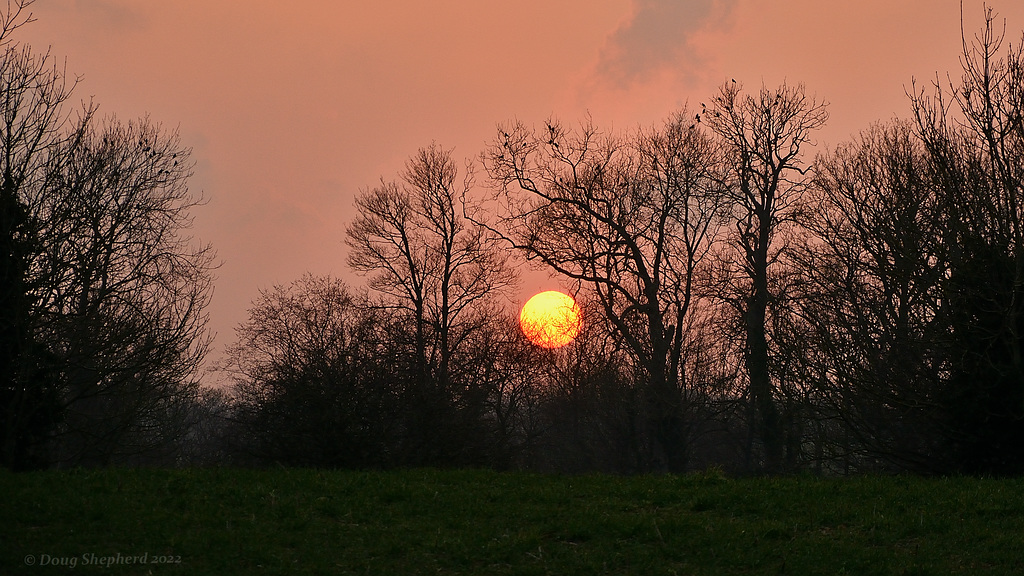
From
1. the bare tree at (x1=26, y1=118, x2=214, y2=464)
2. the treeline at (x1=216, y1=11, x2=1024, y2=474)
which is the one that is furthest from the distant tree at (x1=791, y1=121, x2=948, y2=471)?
the bare tree at (x1=26, y1=118, x2=214, y2=464)

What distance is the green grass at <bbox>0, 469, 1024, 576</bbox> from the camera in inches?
352

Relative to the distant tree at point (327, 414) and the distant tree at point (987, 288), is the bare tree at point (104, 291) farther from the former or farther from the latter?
the distant tree at point (987, 288)

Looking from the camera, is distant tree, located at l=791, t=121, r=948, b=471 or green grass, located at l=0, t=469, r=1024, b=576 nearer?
green grass, located at l=0, t=469, r=1024, b=576

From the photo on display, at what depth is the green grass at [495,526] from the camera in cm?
895

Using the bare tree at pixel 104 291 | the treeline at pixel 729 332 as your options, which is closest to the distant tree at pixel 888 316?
the treeline at pixel 729 332

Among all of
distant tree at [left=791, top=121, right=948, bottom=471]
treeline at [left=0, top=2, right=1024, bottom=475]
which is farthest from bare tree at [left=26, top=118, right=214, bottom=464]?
distant tree at [left=791, top=121, right=948, bottom=471]

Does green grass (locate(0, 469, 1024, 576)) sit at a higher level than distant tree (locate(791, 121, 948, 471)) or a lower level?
lower

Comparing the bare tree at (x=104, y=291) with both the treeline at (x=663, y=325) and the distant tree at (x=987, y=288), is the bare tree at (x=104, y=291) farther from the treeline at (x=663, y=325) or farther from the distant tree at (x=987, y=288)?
the distant tree at (x=987, y=288)

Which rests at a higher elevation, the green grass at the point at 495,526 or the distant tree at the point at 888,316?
the distant tree at the point at 888,316

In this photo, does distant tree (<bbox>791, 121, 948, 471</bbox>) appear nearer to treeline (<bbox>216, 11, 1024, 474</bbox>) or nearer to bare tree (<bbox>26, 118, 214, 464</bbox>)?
treeline (<bbox>216, 11, 1024, 474</bbox>)

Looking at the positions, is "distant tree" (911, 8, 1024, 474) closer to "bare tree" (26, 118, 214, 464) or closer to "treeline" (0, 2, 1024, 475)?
"treeline" (0, 2, 1024, 475)

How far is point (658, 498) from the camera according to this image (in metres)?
12.2

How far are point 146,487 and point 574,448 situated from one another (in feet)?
141

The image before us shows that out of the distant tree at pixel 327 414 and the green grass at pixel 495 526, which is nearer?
the green grass at pixel 495 526
